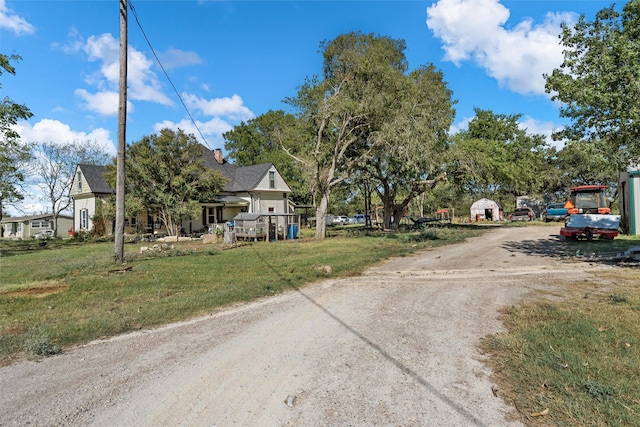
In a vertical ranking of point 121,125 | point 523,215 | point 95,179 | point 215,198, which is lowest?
point 523,215

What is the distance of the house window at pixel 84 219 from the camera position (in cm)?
3020

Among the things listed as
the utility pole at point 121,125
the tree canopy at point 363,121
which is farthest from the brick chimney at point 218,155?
the utility pole at point 121,125

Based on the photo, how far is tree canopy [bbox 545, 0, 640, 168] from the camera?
9.91 meters

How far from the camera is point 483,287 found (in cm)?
855

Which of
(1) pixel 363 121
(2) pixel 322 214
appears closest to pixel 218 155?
(2) pixel 322 214

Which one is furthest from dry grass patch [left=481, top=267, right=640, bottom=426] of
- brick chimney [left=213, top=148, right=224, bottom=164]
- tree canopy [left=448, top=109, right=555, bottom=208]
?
brick chimney [left=213, top=148, right=224, bottom=164]

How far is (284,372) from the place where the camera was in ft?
13.4

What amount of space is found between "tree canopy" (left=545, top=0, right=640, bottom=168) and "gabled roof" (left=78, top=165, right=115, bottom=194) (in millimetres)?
28823

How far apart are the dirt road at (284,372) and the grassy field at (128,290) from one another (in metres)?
0.68

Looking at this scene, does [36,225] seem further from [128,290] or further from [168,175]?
[128,290]

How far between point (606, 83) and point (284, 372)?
36.6 ft

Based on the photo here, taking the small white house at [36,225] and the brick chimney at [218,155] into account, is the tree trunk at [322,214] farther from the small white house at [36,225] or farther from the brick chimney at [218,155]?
the small white house at [36,225]

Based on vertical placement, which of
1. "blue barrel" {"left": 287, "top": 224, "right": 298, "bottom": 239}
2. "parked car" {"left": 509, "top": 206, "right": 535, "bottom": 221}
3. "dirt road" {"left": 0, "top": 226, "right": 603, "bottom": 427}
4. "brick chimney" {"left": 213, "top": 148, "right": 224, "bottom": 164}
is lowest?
"dirt road" {"left": 0, "top": 226, "right": 603, "bottom": 427}

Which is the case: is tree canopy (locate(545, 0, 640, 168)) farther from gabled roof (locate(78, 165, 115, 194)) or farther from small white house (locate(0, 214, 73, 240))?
small white house (locate(0, 214, 73, 240))
